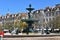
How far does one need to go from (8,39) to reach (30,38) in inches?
52.9

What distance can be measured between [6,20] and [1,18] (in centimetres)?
719

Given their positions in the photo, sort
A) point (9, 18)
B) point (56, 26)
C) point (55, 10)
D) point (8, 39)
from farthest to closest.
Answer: point (9, 18) → point (55, 10) → point (56, 26) → point (8, 39)

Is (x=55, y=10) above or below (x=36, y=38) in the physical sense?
above

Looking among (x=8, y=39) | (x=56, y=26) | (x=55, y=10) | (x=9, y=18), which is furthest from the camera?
(x=9, y=18)

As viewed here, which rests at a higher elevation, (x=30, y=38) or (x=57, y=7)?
(x=57, y=7)

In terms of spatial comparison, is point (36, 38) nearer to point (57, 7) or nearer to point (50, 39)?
point (50, 39)

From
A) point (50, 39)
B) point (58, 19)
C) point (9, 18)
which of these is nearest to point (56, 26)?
point (58, 19)

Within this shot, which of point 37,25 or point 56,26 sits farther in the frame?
point 37,25

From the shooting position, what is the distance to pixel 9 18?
128 meters

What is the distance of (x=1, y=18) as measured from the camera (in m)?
136

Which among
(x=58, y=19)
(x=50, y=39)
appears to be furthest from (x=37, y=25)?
(x=50, y=39)

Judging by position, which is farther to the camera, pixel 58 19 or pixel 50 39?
pixel 58 19

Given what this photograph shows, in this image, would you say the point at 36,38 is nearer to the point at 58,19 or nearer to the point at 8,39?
the point at 8,39

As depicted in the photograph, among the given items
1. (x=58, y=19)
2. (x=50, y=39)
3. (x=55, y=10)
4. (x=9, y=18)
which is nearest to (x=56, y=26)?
(x=58, y=19)
